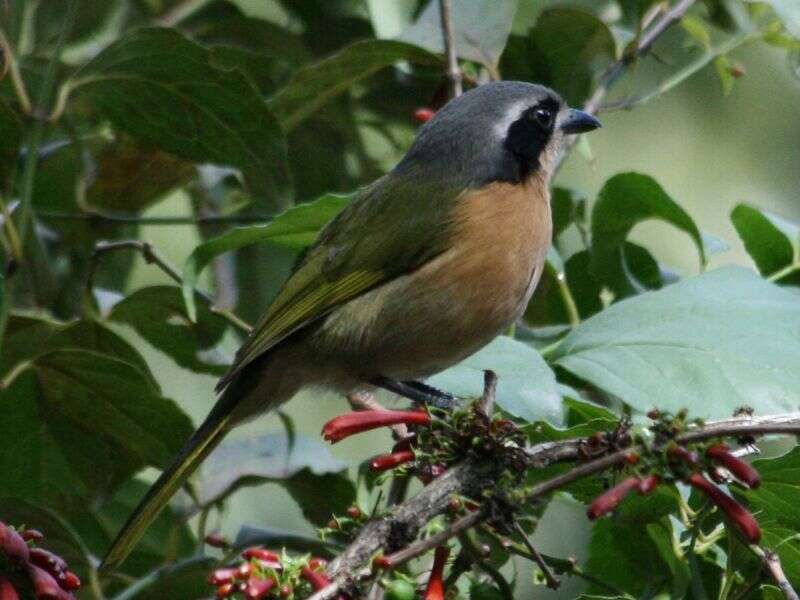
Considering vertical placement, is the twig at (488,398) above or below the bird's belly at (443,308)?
above

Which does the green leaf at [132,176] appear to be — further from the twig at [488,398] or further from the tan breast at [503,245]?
the twig at [488,398]


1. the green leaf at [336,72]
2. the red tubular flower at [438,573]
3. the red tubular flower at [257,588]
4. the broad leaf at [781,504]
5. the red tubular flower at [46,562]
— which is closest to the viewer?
the red tubular flower at [257,588]

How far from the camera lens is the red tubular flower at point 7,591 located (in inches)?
84.7

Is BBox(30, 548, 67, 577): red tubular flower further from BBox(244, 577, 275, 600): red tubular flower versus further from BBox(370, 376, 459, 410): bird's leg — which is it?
BBox(370, 376, 459, 410): bird's leg

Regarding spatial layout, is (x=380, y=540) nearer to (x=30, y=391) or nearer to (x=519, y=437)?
(x=519, y=437)

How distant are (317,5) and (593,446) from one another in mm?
3164

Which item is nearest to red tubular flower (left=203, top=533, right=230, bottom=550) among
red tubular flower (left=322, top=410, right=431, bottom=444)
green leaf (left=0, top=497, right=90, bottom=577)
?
green leaf (left=0, top=497, right=90, bottom=577)

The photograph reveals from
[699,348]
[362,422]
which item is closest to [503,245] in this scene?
[699,348]

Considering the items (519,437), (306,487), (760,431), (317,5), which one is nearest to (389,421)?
(519,437)

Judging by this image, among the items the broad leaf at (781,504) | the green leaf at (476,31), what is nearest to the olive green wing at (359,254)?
the green leaf at (476,31)

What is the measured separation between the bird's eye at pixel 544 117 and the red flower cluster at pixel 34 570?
225cm

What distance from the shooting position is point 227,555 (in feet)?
11.0

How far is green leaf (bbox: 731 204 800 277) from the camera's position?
Result: 12.0ft

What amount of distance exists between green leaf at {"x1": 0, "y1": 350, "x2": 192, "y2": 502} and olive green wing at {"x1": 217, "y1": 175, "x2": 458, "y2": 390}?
1.19 feet
